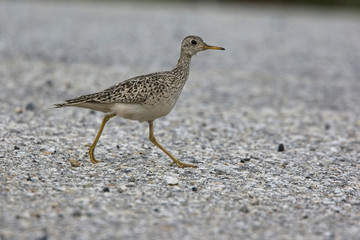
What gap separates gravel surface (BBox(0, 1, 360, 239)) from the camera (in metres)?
6.26

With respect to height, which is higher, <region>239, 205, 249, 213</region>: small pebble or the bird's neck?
the bird's neck

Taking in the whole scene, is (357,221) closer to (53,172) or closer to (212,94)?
(53,172)

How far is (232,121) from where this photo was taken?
11719mm

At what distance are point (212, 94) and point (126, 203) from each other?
7.65 m

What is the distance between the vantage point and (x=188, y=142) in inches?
392

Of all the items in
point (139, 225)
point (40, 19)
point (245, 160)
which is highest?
point (40, 19)

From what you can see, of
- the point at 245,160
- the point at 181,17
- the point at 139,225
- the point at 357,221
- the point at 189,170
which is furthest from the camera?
the point at 181,17

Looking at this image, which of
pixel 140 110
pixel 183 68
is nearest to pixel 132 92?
pixel 140 110

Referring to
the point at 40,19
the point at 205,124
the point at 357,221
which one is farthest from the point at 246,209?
the point at 40,19

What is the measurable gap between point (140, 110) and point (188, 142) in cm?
207

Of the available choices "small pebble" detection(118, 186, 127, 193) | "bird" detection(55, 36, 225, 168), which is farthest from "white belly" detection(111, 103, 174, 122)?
"small pebble" detection(118, 186, 127, 193)

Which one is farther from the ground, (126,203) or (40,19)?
(40,19)

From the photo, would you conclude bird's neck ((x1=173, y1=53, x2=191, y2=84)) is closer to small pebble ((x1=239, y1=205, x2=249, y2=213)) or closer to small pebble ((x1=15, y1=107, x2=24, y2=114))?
small pebble ((x1=239, y1=205, x2=249, y2=213))

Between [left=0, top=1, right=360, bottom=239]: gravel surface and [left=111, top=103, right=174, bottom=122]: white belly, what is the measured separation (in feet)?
2.50
